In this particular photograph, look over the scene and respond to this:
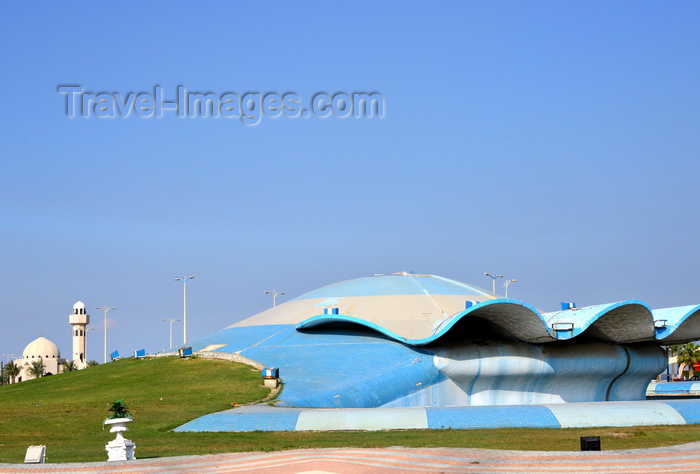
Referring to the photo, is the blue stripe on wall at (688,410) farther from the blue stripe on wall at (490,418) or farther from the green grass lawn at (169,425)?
the blue stripe on wall at (490,418)

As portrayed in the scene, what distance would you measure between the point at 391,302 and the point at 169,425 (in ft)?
96.6

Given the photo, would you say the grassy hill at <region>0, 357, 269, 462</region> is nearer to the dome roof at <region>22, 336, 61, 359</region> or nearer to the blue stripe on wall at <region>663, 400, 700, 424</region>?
the blue stripe on wall at <region>663, 400, 700, 424</region>

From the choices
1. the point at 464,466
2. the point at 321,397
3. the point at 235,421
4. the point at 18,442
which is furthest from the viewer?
the point at 321,397

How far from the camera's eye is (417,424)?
1492 inches

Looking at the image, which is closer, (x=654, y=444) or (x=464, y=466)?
(x=464, y=466)

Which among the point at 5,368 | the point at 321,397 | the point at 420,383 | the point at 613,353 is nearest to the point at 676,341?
the point at 613,353

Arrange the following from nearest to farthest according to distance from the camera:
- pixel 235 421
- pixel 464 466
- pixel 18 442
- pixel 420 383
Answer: pixel 464 466 < pixel 18 442 < pixel 235 421 < pixel 420 383

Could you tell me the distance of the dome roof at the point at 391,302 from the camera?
6334 cm

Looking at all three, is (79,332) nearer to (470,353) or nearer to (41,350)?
(41,350)

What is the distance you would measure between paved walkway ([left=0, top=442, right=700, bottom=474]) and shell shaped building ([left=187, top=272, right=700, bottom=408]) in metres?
23.2

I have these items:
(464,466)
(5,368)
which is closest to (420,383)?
(464,466)

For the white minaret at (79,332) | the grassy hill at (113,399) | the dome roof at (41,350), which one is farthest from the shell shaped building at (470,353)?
the dome roof at (41,350)

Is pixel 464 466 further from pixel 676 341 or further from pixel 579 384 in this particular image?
pixel 676 341

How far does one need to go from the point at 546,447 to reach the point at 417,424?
9.61 m
